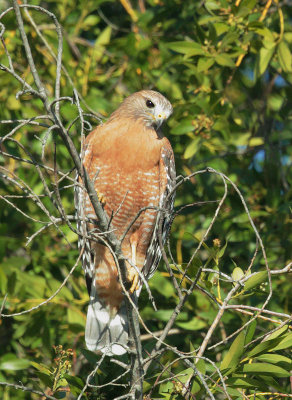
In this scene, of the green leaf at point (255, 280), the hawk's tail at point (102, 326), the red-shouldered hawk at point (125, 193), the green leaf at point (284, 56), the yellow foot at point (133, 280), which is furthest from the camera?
the green leaf at point (284, 56)

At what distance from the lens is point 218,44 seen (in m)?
4.33

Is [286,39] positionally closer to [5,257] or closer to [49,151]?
[49,151]

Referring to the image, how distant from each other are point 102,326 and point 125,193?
0.87 meters

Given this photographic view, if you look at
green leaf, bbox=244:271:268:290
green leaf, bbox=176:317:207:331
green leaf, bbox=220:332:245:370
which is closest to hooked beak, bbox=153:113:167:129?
green leaf, bbox=176:317:207:331

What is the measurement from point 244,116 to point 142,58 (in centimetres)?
90

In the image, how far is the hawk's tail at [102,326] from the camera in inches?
162

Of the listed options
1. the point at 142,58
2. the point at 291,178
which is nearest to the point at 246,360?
the point at 291,178

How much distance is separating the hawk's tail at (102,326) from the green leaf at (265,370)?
1.21 meters

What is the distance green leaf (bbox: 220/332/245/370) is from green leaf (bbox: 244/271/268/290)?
21 centimetres

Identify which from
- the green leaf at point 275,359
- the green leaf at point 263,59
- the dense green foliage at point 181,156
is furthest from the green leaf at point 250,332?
the green leaf at point 263,59

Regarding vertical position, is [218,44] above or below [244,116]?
above

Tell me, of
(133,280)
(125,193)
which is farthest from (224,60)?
→ (133,280)

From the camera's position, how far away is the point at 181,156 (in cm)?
479

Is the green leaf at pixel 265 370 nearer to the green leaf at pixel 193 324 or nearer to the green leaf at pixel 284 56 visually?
the green leaf at pixel 193 324
